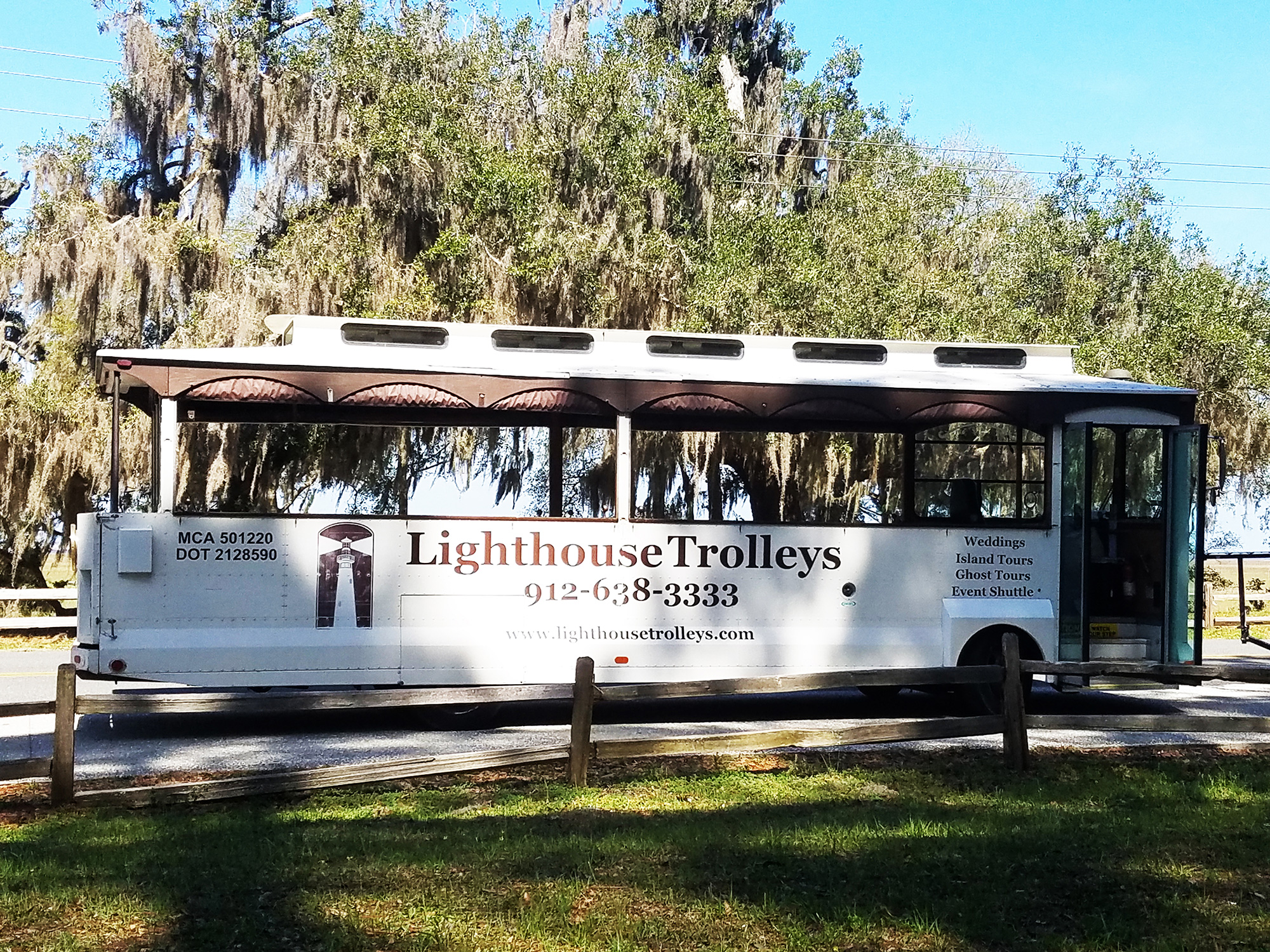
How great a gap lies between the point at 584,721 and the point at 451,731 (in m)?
3.74

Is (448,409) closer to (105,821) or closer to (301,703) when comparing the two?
(301,703)

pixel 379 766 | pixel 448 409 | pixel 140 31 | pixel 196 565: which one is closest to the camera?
pixel 379 766

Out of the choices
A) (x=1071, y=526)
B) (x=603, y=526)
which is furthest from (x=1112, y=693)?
(x=603, y=526)

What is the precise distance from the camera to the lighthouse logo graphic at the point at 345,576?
11.5 m

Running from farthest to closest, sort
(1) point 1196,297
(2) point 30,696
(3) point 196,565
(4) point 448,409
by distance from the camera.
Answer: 1. (1) point 1196,297
2. (2) point 30,696
3. (4) point 448,409
4. (3) point 196,565

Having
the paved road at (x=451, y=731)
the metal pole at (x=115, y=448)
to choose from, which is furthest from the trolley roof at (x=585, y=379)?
the paved road at (x=451, y=731)

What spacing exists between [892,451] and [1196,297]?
17.0 m

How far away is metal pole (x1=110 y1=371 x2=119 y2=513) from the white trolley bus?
6cm

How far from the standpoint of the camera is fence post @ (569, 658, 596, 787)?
8.86 m

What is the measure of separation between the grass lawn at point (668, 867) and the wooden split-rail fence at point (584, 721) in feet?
0.60

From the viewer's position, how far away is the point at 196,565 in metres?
11.3

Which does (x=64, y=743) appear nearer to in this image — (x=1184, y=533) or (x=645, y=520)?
(x=645, y=520)

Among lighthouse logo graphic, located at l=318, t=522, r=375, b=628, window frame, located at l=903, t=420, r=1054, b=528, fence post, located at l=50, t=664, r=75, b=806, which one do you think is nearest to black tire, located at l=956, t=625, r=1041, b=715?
window frame, located at l=903, t=420, r=1054, b=528

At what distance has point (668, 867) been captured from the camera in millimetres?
6520
